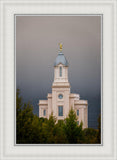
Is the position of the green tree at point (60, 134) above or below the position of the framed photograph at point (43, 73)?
below

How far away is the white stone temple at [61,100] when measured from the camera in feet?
56.2

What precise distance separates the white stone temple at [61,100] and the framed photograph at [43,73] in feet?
0.48

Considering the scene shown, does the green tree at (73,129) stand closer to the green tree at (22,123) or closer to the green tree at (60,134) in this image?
the green tree at (60,134)

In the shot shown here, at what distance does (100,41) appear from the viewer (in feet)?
47.6

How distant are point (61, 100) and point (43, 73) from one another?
2829 millimetres

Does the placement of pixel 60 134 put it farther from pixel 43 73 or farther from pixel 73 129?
pixel 43 73

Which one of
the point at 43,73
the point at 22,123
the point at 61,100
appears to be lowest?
the point at 22,123

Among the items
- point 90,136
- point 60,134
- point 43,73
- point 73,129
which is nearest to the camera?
point 90,136

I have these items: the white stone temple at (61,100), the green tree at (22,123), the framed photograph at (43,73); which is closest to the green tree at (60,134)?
the framed photograph at (43,73)

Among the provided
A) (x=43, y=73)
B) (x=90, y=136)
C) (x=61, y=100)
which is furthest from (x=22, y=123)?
(x=61, y=100)

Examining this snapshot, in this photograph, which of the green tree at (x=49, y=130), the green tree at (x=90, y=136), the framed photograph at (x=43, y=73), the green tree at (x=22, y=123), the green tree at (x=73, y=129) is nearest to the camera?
the framed photograph at (x=43, y=73)

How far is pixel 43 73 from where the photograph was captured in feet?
56.6
